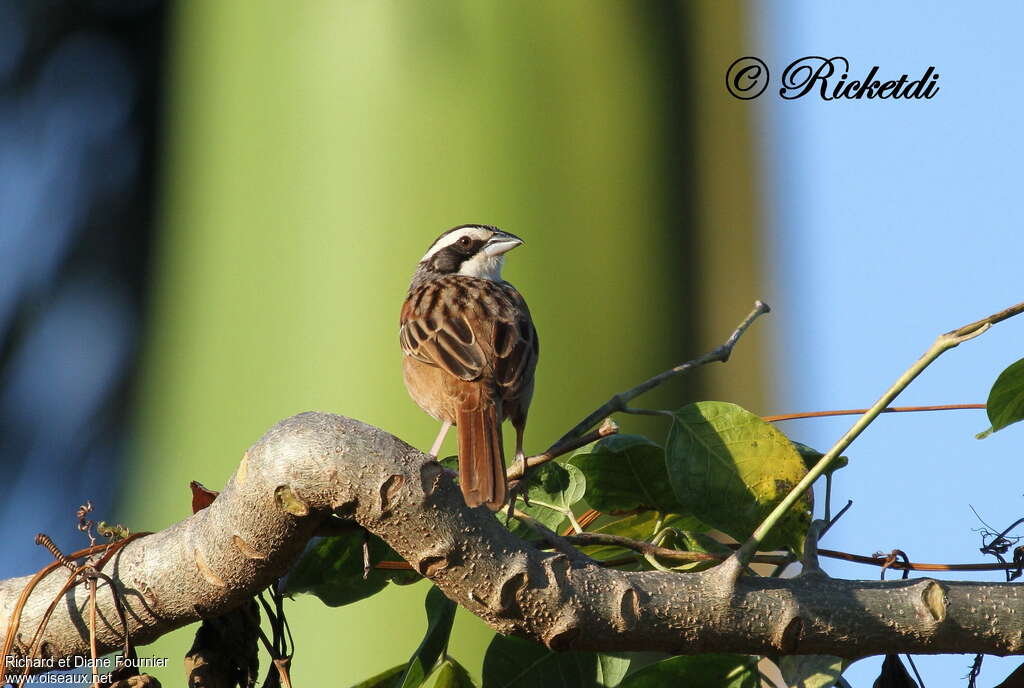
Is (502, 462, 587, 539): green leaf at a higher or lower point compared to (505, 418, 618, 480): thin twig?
lower

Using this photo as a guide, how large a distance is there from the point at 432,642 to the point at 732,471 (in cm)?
63

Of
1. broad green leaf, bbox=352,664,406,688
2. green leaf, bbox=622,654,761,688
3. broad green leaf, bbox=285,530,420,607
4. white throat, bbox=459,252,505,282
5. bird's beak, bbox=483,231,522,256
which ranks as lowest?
broad green leaf, bbox=352,664,406,688

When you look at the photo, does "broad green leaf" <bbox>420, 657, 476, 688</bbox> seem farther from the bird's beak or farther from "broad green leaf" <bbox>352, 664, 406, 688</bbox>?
the bird's beak

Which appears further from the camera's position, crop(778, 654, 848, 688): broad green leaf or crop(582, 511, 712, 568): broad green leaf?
crop(582, 511, 712, 568): broad green leaf

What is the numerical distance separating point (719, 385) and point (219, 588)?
2.31 m

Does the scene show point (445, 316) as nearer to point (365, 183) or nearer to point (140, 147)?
point (365, 183)

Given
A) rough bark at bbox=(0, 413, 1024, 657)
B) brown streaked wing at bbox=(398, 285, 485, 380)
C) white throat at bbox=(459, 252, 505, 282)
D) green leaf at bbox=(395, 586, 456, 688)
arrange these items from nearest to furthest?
rough bark at bbox=(0, 413, 1024, 657) → green leaf at bbox=(395, 586, 456, 688) → brown streaked wing at bbox=(398, 285, 485, 380) → white throat at bbox=(459, 252, 505, 282)

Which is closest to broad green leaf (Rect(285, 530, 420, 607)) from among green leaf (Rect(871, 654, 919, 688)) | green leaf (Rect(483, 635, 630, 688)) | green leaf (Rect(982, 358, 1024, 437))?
green leaf (Rect(483, 635, 630, 688))

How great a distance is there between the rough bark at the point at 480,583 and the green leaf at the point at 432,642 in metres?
0.37

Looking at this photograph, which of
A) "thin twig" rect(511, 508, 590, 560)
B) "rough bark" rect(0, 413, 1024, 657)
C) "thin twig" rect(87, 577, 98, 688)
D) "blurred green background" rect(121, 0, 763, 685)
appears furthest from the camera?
"blurred green background" rect(121, 0, 763, 685)

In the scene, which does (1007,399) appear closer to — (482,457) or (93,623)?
Result: (482,457)

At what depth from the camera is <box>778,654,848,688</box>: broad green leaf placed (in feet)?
6.23

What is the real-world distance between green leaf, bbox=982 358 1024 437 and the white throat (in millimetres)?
2044

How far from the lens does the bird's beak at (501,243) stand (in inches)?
148
